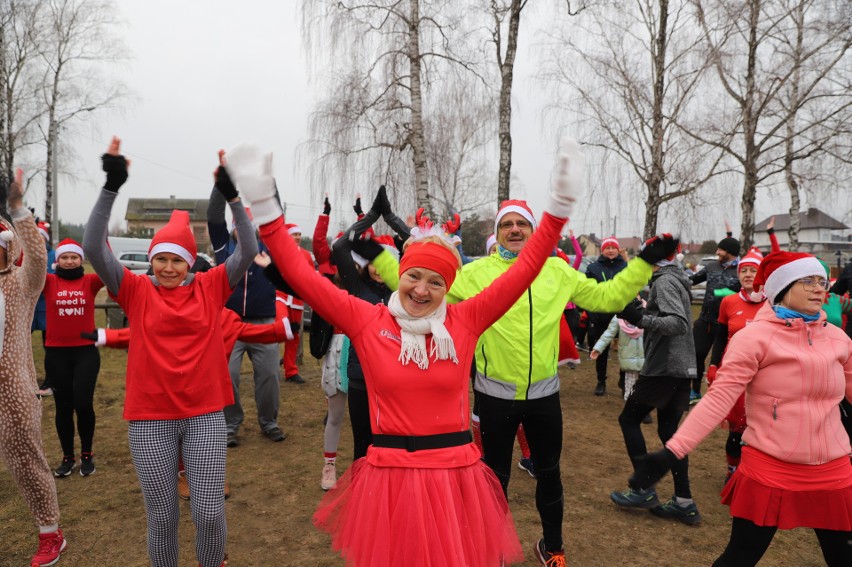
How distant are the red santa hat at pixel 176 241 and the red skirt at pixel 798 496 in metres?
3.15

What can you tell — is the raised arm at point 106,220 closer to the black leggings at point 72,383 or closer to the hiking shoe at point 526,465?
the black leggings at point 72,383

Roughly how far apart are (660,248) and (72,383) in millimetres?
4795

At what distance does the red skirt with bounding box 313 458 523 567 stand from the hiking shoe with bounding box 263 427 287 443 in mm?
3838

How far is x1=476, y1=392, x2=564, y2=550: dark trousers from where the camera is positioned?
331 cm

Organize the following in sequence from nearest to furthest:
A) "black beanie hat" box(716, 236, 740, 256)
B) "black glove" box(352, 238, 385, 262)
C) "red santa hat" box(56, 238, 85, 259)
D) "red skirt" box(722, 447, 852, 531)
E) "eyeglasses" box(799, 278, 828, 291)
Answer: "red skirt" box(722, 447, 852, 531) → "eyeglasses" box(799, 278, 828, 291) → "black glove" box(352, 238, 385, 262) → "red santa hat" box(56, 238, 85, 259) → "black beanie hat" box(716, 236, 740, 256)

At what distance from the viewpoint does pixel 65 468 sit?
Result: 5.00m

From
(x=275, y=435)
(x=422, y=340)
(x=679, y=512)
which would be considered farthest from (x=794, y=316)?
(x=275, y=435)

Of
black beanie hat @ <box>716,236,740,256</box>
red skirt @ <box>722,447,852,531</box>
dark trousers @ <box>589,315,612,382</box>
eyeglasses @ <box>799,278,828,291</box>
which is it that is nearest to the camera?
red skirt @ <box>722,447,852,531</box>

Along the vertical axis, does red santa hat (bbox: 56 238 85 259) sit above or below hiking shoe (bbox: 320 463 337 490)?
above

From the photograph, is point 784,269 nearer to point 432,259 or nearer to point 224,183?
point 432,259

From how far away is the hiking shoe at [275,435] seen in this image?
6077 millimetres

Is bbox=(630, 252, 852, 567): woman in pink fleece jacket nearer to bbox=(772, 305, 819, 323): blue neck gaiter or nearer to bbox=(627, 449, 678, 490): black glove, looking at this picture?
bbox=(772, 305, 819, 323): blue neck gaiter

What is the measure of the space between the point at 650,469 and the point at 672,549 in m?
1.91

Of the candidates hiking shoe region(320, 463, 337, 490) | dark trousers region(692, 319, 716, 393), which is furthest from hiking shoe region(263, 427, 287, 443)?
dark trousers region(692, 319, 716, 393)
